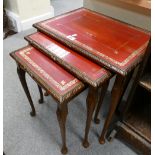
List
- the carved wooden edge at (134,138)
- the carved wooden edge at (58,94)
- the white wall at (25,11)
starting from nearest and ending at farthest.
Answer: the carved wooden edge at (58,94), the carved wooden edge at (134,138), the white wall at (25,11)

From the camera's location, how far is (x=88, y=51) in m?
0.93

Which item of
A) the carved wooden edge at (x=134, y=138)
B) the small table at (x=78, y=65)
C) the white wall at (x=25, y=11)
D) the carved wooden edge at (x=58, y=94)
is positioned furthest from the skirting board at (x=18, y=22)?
the carved wooden edge at (x=134, y=138)

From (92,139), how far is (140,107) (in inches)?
15.6

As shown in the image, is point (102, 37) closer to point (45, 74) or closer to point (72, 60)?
point (72, 60)

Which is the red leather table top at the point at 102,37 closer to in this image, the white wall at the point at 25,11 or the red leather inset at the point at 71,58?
the red leather inset at the point at 71,58

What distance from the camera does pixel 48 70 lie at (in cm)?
92

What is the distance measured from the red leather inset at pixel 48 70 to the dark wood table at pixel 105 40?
0.14 m

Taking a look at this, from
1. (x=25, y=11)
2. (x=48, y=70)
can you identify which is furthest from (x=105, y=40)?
(x=25, y=11)

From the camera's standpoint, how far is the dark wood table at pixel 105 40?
2.88ft

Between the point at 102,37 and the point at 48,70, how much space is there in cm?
37

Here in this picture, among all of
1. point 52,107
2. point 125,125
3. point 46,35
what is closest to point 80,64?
point 46,35

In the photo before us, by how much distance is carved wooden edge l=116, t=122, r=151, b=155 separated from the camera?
1.03 metres

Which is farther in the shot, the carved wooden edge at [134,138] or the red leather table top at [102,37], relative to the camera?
the carved wooden edge at [134,138]
